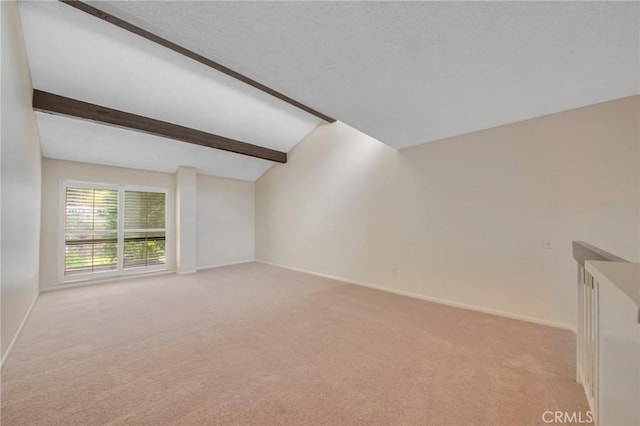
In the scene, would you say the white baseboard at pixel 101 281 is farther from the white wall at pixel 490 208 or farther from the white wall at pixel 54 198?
the white wall at pixel 490 208

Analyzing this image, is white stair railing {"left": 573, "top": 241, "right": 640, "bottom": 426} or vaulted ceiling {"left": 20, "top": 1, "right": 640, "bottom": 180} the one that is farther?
vaulted ceiling {"left": 20, "top": 1, "right": 640, "bottom": 180}

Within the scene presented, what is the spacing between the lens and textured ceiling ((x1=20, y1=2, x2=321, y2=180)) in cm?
244

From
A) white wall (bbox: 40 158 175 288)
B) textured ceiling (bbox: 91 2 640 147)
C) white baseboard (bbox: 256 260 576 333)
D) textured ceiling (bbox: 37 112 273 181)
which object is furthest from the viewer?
white wall (bbox: 40 158 175 288)

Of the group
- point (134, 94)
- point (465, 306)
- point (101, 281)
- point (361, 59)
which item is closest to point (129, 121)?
point (134, 94)

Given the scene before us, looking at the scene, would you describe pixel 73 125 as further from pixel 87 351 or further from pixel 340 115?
pixel 340 115

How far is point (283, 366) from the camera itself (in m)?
1.95

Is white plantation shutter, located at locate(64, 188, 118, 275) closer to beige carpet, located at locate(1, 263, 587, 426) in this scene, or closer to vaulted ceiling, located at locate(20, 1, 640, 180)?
vaulted ceiling, located at locate(20, 1, 640, 180)

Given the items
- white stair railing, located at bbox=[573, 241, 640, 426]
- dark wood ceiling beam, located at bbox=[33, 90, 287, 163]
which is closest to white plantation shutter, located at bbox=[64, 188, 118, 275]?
dark wood ceiling beam, located at bbox=[33, 90, 287, 163]

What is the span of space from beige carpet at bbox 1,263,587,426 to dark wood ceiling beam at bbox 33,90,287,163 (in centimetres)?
256

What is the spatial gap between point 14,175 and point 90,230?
3039 mm

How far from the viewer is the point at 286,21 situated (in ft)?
4.92

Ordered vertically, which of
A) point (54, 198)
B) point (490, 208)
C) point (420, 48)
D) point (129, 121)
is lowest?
point (490, 208)

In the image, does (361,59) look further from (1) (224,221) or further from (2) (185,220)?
(1) (224,221)

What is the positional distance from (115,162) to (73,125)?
1190mm
